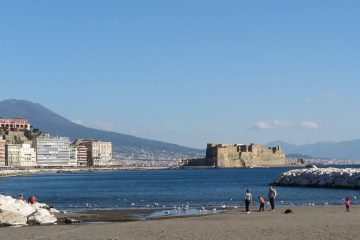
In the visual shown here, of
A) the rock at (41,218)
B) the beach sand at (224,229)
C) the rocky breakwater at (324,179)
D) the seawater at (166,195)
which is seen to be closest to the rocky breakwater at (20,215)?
the rock at (41,218)

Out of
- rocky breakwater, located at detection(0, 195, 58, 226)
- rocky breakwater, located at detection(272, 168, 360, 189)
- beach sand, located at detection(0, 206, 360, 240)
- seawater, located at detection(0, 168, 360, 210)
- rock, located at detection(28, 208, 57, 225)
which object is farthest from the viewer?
rocky breakwater, located at detection(272, 168, 360, 189)

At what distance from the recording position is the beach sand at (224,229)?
2228cm

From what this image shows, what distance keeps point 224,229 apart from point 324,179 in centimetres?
4896

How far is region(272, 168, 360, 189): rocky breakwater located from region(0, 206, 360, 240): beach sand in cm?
3887

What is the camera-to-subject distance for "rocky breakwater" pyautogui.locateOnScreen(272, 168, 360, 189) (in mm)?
68125

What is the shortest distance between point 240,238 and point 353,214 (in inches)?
398

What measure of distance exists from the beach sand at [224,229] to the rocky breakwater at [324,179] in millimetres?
38873

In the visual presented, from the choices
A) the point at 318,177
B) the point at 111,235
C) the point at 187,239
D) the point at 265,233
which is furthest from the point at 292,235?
the point at 318,177

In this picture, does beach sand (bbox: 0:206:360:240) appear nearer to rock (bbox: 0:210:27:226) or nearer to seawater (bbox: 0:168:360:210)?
rock (bbox: 0:210:27:226)

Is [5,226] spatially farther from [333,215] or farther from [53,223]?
[333,215]

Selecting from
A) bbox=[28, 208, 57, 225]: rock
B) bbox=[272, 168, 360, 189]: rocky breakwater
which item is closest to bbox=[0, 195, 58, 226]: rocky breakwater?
bbox=[28, 208, 57, 225]: rock

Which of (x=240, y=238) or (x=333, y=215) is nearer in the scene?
(x=240, y=238)

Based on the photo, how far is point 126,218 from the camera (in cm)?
3334

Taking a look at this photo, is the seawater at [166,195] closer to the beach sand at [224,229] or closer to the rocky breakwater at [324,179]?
the rocky breakwater at [324,179]
